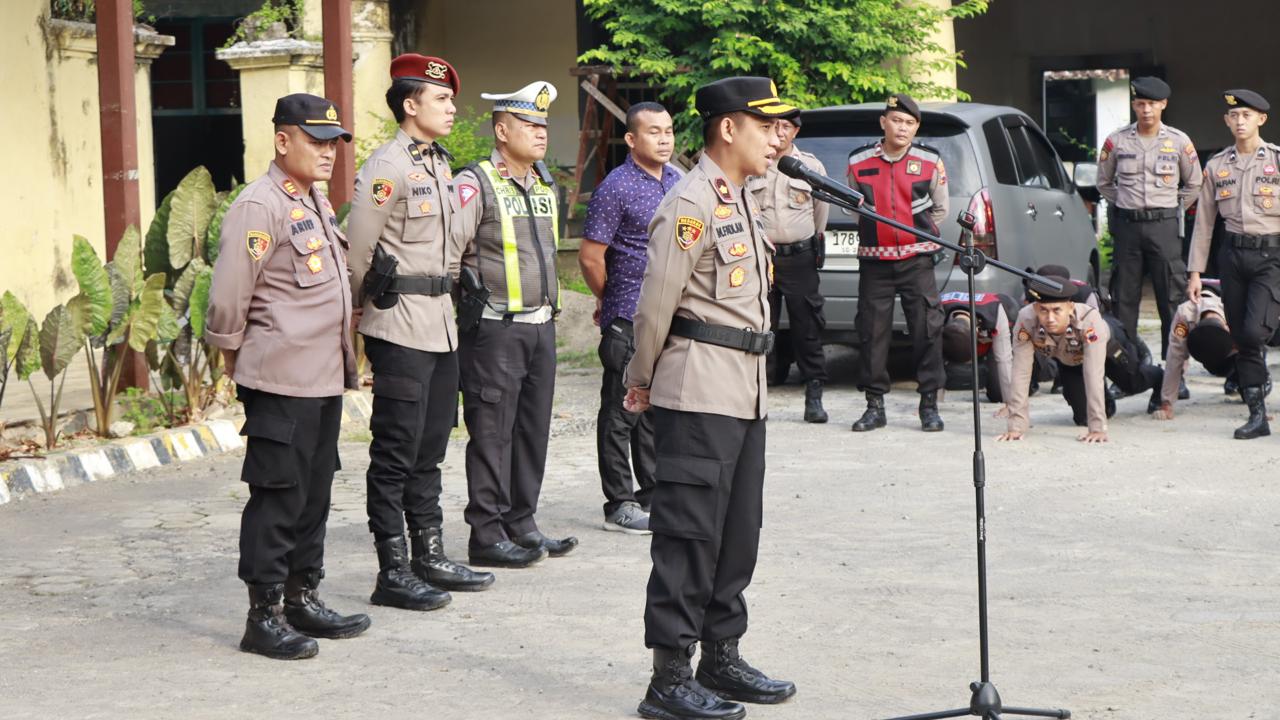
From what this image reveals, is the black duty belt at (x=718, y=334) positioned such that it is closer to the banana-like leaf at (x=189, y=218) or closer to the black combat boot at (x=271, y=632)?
the black combat boot at (x=271, y=632)

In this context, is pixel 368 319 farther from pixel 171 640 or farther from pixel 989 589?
pixel 989 589

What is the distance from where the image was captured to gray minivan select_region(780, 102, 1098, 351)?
1070 centimetres

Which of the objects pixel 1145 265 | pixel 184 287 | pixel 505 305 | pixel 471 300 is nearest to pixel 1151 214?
pixel 1145 265

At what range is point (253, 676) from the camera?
5.34 meters

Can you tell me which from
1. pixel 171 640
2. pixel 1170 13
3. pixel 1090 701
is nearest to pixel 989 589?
pixel 1090 701

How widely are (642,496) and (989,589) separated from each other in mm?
1887

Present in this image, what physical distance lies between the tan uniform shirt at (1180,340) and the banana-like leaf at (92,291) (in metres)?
5.84

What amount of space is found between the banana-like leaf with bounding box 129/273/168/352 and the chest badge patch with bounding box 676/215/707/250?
4.62m

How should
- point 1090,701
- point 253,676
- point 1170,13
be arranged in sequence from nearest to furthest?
point 1090,701
point 253,676
point 1170,13

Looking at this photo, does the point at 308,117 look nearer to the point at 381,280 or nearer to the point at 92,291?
the point at 381,280

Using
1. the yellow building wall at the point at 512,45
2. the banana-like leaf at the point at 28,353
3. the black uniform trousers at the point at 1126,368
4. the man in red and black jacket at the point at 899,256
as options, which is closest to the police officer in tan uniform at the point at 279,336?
the banana-like leaf at the point at 28,353

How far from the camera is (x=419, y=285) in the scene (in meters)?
6.20

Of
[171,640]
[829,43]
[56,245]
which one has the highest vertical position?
[829,43]

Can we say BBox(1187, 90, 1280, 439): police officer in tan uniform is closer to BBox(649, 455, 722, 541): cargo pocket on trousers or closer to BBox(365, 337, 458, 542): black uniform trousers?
BBox(365, 337, 458, 542): black uniform trousers
